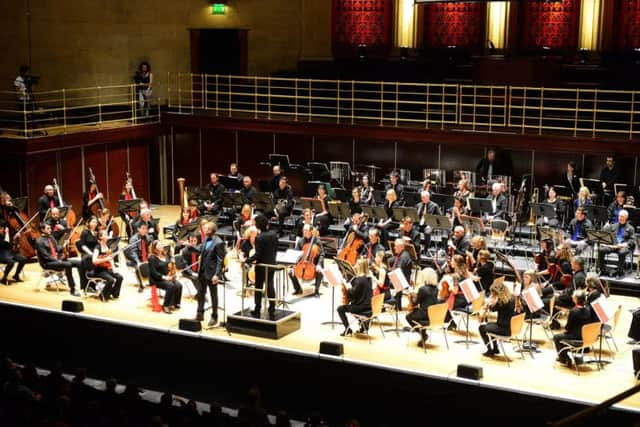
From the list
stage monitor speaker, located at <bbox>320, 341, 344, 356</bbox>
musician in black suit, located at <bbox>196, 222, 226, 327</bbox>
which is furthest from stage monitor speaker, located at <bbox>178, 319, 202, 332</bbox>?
stage monitor speaker, located at <bbox>320, 341, 344, 356</bbox>

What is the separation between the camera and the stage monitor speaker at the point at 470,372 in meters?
11.0

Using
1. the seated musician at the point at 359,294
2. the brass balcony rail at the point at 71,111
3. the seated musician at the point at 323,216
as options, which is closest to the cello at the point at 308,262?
the seated musician at the point at 359,294

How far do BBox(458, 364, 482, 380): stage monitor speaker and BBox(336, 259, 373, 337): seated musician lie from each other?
1868 mm

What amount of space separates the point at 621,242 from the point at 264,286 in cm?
591

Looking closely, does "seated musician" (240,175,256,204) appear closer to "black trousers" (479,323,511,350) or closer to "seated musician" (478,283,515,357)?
"black trousers" (479,323,511,350)

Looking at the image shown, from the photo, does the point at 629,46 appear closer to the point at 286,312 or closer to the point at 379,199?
the point at 379,199

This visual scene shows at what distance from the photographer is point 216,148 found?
70.5ft

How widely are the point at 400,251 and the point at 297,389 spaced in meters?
2.48

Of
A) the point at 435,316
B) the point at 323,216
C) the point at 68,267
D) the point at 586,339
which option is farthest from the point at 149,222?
the point at 586,339

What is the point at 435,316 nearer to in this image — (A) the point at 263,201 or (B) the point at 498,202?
(B) the point at 498,202

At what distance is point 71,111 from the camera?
2062 cm

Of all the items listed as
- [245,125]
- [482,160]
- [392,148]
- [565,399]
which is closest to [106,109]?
[245,125]

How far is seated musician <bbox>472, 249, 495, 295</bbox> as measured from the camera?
1284cm

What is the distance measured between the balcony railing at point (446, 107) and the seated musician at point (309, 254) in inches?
202
